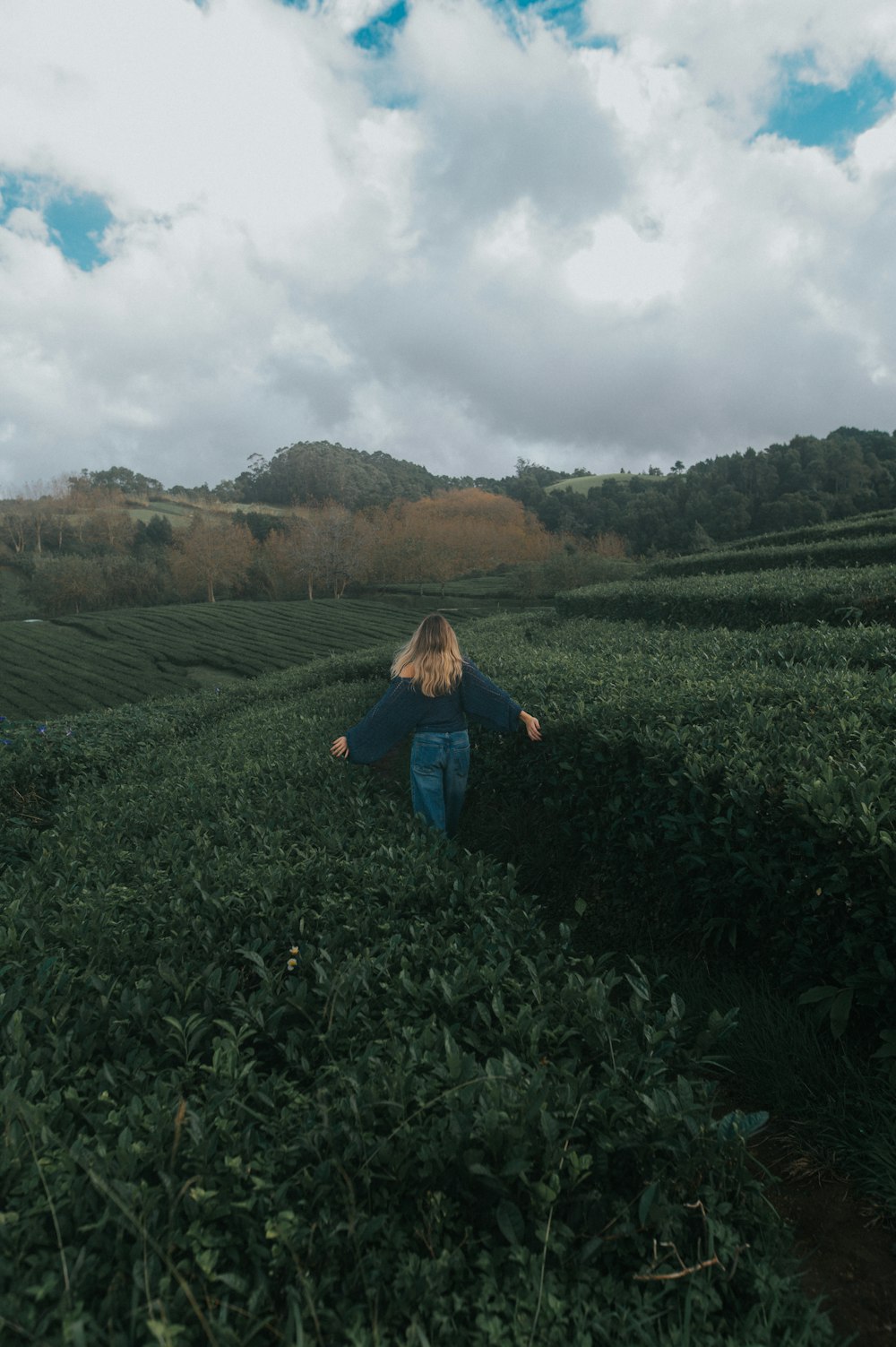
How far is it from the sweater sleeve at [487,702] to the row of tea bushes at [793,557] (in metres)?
14.0

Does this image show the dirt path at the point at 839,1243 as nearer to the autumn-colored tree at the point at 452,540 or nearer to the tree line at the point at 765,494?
the tree line at the point at 765,494

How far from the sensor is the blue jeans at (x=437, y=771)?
5285mm

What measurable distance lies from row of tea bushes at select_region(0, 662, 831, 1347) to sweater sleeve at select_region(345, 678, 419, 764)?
2.11m

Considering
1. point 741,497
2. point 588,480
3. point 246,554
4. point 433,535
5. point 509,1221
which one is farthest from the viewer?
point 588,480

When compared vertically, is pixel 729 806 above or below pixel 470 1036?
above

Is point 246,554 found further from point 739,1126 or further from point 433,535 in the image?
point 739,1126

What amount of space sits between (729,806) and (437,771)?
91.7 inches

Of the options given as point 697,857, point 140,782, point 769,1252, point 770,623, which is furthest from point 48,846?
point 770,623

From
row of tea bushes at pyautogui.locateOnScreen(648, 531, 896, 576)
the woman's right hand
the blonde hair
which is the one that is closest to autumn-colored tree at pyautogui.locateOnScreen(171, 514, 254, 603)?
row of tea bushes at pyautogui.locateOnScreen(648, 531, 896, 576)

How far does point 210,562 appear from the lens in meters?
51.8

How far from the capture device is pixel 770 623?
11930mm

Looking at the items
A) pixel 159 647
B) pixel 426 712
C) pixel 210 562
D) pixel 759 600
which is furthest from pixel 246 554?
pixel 426 712

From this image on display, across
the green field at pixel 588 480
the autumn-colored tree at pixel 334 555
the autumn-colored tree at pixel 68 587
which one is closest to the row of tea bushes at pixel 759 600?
the autumn-colored tree at pixel 334 555

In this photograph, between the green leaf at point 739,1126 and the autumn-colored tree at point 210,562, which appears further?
the autumn-colored tree at point 210,562
